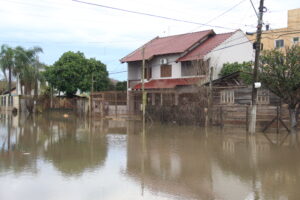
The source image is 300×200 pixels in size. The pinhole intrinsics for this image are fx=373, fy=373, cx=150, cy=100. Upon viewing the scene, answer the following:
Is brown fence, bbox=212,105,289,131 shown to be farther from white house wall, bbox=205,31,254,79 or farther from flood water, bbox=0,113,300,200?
white house wall, bbox=205,31,254,79

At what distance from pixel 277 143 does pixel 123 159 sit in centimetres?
727

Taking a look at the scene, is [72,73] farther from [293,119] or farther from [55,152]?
[55,152]

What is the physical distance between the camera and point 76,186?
8336 millimetres

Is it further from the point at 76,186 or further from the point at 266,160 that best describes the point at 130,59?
the point at 76,186

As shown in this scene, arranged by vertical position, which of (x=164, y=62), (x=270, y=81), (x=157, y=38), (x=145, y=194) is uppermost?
(x=157, y=38)

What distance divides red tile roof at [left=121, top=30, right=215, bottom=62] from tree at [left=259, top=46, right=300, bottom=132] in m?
11.8

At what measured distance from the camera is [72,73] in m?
43.5

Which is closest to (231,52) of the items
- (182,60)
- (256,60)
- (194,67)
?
(182,60)

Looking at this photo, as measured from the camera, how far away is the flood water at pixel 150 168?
786 cm

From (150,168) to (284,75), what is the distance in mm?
11557

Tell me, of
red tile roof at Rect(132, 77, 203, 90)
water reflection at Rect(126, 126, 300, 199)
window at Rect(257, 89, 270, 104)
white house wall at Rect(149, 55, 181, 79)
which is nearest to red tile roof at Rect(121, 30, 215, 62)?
white house wall at Rect(149, 55, 181, 79)

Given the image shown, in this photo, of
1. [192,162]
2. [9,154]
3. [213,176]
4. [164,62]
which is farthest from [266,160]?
[164,62]

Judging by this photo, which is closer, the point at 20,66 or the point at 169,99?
the point at 169,99

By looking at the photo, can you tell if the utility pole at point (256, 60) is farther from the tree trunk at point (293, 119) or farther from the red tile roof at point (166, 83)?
the red tile roof at point (166, 83)
